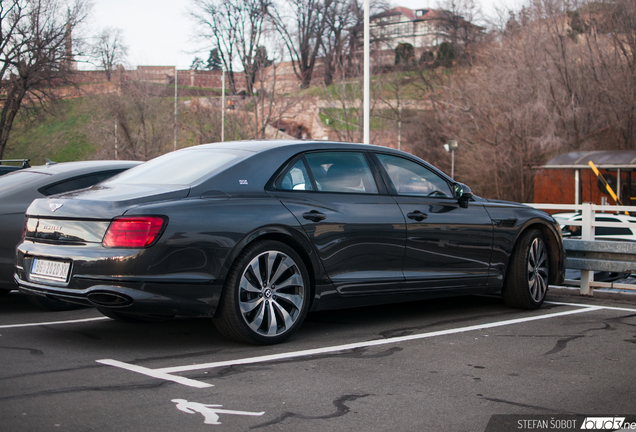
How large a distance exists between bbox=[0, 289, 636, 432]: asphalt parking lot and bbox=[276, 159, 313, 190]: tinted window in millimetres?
1216

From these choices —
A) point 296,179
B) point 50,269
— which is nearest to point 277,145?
point 296,179

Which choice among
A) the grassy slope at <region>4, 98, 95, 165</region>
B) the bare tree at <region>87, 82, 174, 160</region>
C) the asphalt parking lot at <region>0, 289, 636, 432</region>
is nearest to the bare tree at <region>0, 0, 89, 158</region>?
the bare tree at <region>87, 82, 174, 160</region>

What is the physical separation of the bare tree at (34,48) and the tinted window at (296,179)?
104 feet

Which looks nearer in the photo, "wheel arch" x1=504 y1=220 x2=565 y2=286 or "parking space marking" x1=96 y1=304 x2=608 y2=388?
"parking space marking" x1=96 y1=304 x2=608 y2=388

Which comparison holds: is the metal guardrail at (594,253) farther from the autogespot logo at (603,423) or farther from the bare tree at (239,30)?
the bare tree at (239,30)

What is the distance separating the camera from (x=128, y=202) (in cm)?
469

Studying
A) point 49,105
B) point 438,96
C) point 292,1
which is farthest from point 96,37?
point 292,1

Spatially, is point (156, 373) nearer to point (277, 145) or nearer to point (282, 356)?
point (282, 356)

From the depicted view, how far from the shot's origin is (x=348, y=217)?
553cm

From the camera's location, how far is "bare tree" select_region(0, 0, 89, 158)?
33.4 metres

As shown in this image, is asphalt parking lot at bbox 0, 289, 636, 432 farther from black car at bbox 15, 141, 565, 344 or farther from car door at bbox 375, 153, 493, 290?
car door at bbox 375, 153, 493, 290

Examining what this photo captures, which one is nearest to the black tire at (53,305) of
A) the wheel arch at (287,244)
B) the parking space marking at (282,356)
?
the parking space marking at (282,356)

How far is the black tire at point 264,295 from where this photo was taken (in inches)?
193

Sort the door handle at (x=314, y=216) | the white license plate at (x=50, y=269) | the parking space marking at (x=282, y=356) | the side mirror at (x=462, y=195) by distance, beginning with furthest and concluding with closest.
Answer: the side mirror at (x=462, y=195)
the door handle at (x=314, y=216)
the white license plate at (x=50, y=269)
the parking space marking at (x=282, y=356)
